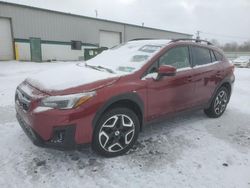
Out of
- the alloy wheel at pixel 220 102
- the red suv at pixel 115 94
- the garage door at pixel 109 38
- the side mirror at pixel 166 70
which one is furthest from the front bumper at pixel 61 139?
the garage door at pixel 109 38

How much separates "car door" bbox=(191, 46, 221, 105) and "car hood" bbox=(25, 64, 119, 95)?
1.84 metres

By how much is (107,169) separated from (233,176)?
1559 mm

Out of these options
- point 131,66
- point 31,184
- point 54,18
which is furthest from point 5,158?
point 54,18

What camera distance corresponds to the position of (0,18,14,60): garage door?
1912 cm

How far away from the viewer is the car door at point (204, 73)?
13.9 ft

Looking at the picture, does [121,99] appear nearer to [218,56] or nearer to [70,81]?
[70,81]

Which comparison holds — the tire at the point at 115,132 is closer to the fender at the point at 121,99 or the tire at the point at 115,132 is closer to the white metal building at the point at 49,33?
the fender at the point at 121,99

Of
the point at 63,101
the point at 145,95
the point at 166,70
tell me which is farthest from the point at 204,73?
the point at 63,101

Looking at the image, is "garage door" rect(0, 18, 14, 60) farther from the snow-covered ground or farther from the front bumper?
the front bumper

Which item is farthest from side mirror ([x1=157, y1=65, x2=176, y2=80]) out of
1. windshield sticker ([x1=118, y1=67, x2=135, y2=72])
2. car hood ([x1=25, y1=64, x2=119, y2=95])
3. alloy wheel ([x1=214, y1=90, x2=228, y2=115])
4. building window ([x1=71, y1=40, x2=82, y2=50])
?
building window ([x1=71, y1=40, x2=82, y2=50])

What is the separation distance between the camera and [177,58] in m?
3.95

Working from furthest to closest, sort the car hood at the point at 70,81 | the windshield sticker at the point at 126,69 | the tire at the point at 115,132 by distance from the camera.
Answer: the windshield sticker at the point at 126,69, the tire at the point at 115,132, the car hood at the point at 70,81

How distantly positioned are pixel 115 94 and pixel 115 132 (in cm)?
54

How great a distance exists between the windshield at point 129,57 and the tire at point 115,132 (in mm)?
633
